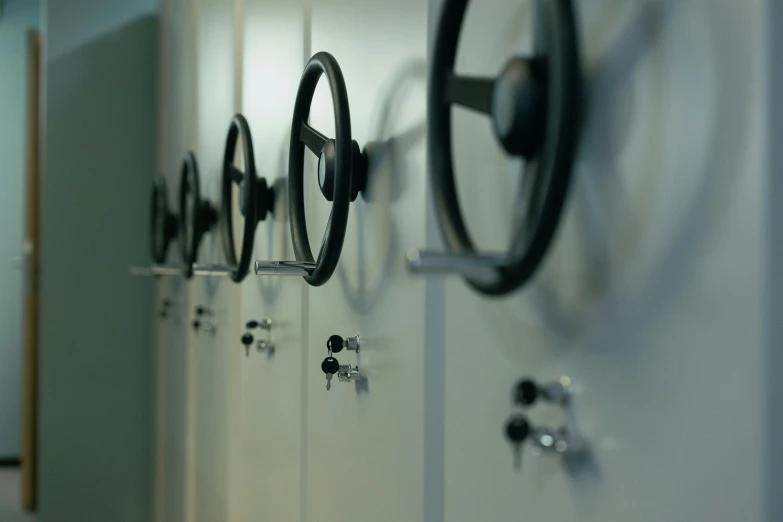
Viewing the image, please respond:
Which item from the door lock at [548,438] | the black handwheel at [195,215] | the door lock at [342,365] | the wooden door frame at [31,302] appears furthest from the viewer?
the wooden door frame at [31,302]

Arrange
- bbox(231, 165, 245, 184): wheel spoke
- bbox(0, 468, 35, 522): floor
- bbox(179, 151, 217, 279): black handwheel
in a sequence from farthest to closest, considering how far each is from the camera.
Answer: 1. bbox(0, 468, 35, 522): floor
2. bbox(179, 151, 217, 279): black handwheel
3. bbox(231, 165, 245, 184): wheel spoke

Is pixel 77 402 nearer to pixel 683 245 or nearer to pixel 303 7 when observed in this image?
pixel 303 7

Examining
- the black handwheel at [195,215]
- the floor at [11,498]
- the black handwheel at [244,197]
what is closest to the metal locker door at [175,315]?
the black handwheel at [195,215]

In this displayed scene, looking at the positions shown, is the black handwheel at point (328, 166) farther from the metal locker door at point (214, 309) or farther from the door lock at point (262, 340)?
the metal locker door at point (214, 309)

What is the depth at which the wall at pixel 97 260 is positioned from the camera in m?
2.74

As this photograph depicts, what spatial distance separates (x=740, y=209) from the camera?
1.36 feet

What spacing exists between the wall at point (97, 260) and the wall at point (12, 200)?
1.81 metres

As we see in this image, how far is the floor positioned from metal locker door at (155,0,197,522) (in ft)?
3.06

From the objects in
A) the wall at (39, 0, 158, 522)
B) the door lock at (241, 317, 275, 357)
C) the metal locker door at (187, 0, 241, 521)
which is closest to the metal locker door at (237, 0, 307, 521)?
the door lock at (241, 317, 275, 357)

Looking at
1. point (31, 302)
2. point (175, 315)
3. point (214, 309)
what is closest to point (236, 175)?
point (214, 309)

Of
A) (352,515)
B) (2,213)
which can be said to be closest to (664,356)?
(352,515)

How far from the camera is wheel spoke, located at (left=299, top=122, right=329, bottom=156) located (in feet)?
3.31

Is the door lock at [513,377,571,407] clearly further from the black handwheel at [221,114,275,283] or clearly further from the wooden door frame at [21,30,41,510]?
the wooden door frame at [21,30,41,510]

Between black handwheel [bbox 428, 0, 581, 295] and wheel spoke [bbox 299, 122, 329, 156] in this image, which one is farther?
wheel spoke [bbox 299, 122, 329, 156]
